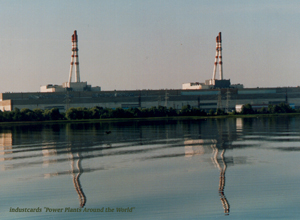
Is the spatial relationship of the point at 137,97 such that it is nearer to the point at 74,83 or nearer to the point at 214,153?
the point at 74,83

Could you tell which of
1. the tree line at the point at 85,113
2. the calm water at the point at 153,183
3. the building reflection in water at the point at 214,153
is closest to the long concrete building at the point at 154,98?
the tree line at the point at 85,113

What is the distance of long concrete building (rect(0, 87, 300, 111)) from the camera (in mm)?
122562

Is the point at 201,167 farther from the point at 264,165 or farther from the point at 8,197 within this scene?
the point at 8,197

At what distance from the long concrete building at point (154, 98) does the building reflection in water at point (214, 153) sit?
8500 centimetres

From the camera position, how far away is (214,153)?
104ft

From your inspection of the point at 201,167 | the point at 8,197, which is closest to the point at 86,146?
the point at 201,167

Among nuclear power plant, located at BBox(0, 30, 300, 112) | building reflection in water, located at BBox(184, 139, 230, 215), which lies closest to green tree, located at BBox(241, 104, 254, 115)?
nuclear power plant, located at BBox(0, 30, 300, 112)

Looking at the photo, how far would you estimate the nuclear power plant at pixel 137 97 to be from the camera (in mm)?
123000

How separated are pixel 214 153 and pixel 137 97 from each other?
97.4m

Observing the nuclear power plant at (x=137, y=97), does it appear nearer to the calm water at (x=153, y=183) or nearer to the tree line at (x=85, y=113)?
the tree line at (x=85, y=113)

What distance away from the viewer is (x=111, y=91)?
425 feet

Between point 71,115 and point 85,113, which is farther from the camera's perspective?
point 85,113

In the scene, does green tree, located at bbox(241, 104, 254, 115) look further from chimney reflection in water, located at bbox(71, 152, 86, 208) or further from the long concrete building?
chimney reflection in water, located at bbox(71, 152, 86, 208)

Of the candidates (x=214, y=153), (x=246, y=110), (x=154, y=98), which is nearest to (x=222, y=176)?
(x=214, y=153)
